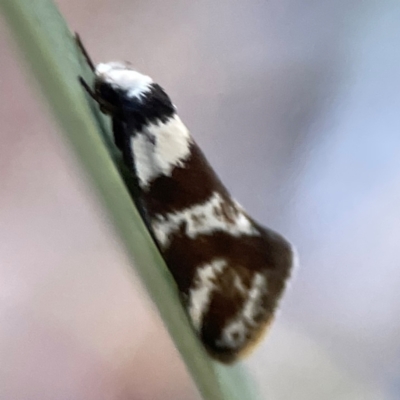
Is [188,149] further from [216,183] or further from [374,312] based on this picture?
[374,312]

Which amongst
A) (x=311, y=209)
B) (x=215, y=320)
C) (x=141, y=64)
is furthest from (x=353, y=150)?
(x=215, y=320)

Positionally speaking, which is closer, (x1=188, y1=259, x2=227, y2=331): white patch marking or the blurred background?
(x1=188, y1=259, x2=227, y2=331): white patch marking

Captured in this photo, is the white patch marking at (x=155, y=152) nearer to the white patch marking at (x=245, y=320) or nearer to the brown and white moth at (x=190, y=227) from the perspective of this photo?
the brown and white moth at (x=190, y=227)

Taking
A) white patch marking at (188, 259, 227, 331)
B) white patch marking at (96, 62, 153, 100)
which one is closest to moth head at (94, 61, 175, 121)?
white patch marking at (96, 62, 153, 100)

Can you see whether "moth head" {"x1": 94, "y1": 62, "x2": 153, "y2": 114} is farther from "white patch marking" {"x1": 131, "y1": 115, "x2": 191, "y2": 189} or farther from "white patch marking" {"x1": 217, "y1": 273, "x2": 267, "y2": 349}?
"white patch marking" {"x1": 217, "y1": 273, "x2": 267, "y2": 349}

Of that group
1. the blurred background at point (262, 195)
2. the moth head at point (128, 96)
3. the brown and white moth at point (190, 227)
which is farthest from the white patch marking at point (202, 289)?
the blurred background at point (262, 195)

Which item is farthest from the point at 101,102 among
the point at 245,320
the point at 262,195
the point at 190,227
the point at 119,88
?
the point at 262,195
